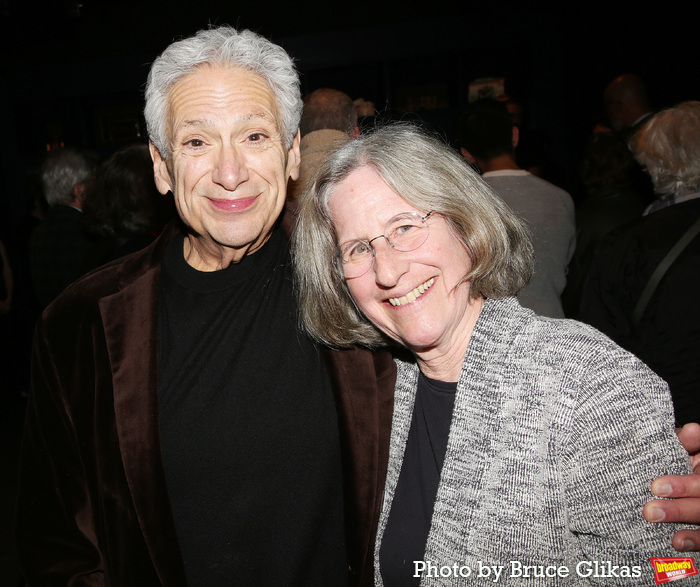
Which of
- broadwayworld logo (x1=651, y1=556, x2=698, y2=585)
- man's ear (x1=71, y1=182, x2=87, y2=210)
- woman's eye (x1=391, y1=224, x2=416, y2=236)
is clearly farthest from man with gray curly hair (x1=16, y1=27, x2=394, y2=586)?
man's ear (x1=71, y1=182, x2=87, y2=210)

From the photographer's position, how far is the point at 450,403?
1417 millimetres

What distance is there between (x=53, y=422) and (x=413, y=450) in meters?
0.95

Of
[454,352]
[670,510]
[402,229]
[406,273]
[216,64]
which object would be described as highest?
[216,64]

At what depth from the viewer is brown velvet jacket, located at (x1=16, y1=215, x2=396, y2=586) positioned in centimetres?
139

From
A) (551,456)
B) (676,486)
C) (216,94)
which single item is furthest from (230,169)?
(676,486)

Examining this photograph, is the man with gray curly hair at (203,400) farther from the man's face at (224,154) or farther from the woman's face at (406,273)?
the woman's face at (406,273)

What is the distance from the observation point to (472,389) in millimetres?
1326

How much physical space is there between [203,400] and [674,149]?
2.36 metres

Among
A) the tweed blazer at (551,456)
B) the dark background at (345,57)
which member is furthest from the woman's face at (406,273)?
the dark background at (345,57)

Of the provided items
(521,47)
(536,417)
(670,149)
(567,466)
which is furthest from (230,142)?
(521,47)

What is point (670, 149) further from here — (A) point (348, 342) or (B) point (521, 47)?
(B) point (521, 47)

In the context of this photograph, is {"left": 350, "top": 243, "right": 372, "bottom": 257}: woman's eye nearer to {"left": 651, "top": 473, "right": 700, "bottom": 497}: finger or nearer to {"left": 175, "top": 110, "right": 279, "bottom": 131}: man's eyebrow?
{"left": 175, "top": 110, "right": 279, "bottom": 131}: man's eyebrow

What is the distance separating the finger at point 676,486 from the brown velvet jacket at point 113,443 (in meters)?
0.67

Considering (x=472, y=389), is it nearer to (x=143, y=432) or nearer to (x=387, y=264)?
(x=387, y=264)
